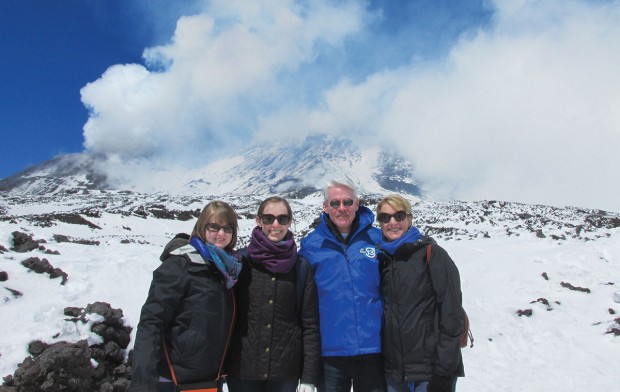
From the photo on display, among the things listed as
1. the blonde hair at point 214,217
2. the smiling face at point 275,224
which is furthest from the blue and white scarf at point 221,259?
the smiling face at point 275,224

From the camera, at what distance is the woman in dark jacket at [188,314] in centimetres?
311

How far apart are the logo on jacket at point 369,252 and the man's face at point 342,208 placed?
0.90 ft

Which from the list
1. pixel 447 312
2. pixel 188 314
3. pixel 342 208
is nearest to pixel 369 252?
pixel 342 208

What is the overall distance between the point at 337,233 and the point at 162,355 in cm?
198

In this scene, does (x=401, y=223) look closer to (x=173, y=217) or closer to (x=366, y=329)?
(x=366, y=329)

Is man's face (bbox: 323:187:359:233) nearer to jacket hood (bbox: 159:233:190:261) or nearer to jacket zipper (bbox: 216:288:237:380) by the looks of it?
jacket zipper (bbox: 216:288:237:380)

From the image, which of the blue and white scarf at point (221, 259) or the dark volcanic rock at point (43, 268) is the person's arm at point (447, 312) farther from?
the dark volcanic rock at point (43, 268)

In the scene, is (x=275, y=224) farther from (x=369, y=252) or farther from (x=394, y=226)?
(x=394, y=226)

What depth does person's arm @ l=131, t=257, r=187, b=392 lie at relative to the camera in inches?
116

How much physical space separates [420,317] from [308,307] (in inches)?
41.9

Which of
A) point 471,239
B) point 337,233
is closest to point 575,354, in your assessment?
point 337,233

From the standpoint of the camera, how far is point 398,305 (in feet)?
12.3

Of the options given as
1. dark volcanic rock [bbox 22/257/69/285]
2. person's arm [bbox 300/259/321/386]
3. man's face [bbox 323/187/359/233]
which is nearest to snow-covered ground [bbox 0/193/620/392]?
dark volcanic rock [bbox 22/257/69/285]

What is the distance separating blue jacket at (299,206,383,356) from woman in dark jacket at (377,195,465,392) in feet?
0.49
